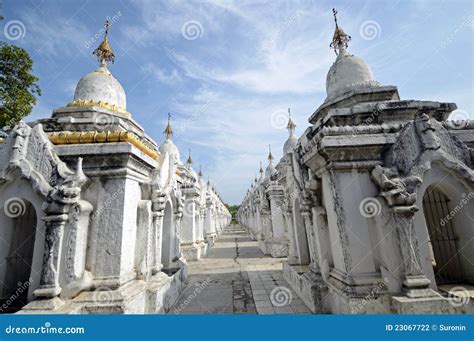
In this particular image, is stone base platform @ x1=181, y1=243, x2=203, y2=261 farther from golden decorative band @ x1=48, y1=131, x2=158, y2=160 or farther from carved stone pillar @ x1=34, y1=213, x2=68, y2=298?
golden decorative band @ x1=48, y1=131, x2=158, y2=160

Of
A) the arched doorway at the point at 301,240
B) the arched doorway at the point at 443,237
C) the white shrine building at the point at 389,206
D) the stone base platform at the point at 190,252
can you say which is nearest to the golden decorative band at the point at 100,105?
the white shrine building at the point at 389,206

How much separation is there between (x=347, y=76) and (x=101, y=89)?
26.4 ft

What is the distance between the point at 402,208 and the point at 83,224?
689cm

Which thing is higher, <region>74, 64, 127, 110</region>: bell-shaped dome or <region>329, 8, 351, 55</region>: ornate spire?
<region>329, 8, 351, 55</region>: ornate spire

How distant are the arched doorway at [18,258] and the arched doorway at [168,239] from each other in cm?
390

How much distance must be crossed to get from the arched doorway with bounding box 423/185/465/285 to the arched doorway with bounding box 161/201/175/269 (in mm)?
8022

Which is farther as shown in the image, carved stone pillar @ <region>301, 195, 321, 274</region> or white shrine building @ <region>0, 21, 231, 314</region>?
carved stone pillar @ <region>301, 195, 321, 274</region>

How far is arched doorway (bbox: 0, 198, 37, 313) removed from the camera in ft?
17.8

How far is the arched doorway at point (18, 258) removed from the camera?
5.44 meters

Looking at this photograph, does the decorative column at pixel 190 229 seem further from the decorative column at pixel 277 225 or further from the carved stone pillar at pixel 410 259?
the carved stone pillar at pixel 410 259

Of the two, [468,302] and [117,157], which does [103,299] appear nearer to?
[117,157]

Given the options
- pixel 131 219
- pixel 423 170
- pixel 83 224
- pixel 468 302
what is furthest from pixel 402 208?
pixel 83 224

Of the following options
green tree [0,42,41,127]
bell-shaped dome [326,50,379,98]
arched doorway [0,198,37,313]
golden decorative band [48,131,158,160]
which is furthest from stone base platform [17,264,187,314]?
green tree [0,42,41,127]

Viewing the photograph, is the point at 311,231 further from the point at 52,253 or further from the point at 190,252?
the point at 190,252
